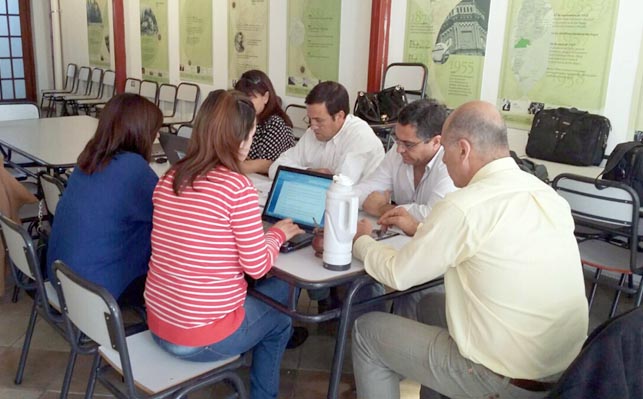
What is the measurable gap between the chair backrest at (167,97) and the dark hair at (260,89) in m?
3.58

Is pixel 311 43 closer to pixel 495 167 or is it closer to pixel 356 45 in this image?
pixel 356 45

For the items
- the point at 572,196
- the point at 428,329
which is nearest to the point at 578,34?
the point at 572,196

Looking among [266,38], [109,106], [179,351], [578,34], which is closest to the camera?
[179,351]

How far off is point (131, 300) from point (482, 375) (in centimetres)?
121

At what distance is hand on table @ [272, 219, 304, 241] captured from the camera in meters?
1.88

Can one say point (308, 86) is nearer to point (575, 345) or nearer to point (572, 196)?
point (572, 196)

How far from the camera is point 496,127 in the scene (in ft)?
5.15

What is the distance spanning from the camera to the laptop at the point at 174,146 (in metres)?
2.66

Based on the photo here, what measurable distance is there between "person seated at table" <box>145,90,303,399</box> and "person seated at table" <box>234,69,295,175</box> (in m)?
1.45

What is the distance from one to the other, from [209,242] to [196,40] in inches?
209

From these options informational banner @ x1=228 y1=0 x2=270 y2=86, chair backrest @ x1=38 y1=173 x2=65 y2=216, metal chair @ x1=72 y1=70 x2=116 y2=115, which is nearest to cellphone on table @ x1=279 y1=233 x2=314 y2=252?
chair backrest @ x1=38 y1=173 x2=65 y2=216

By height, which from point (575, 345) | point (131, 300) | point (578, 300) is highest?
point (578, 300)

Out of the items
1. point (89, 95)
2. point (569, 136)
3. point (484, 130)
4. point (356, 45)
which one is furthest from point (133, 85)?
point (484, 130)

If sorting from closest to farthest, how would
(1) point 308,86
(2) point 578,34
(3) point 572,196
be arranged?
(3) point 572,196 → (2) point 578,34 → (1) point 308,86
